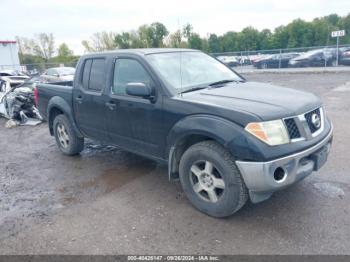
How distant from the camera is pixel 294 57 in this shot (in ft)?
73.3

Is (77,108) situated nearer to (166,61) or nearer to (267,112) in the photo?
(166,61)

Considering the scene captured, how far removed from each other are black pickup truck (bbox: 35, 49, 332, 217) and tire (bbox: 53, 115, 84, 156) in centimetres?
62

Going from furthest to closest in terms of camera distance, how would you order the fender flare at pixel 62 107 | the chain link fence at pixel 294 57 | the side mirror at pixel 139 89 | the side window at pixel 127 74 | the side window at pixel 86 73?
the chain link fence at pixel 294 57
the fender flare at pixel 62 107
the side window at pixel 86 73
the side window at pixel 127 74
the side mirror at pixel 139 89

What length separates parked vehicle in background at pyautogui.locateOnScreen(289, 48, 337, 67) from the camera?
20.5 metres

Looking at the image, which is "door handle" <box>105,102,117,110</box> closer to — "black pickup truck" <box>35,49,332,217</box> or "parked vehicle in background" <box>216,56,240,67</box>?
"black pickup truck" <box>35,49,332,217</box>

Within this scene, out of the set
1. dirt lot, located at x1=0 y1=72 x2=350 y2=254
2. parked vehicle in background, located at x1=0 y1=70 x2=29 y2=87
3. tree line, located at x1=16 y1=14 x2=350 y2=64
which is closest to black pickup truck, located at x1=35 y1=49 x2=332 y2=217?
dirt lot, located at x1=0 y1=72 x2=350 y2=254

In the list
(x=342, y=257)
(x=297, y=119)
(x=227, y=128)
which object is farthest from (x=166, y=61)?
(x=342, y=257)

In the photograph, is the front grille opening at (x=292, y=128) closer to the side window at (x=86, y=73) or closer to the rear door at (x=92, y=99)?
the rear door at (x=92, y=99)

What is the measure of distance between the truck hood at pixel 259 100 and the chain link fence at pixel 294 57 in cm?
1507

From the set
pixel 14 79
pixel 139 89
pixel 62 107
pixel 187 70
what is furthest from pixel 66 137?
pixel 14 79

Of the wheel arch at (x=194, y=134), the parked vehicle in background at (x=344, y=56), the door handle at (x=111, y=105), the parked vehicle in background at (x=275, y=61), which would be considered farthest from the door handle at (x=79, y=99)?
the parked vehicle in background at (x=275, y=61)

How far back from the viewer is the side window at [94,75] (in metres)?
4.75

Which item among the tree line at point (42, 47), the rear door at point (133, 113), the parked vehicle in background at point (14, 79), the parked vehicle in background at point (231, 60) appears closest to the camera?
the rear door at point (133, 113)

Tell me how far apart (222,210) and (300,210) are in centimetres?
89
